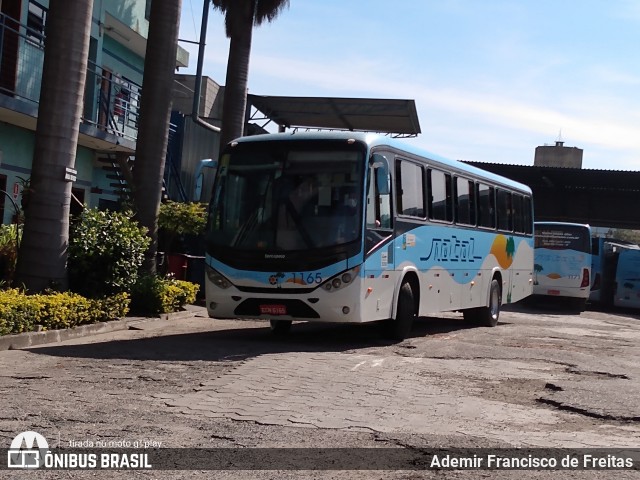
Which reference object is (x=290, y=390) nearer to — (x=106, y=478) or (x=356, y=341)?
(x=106, y=478)

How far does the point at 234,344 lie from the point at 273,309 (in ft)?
2.67

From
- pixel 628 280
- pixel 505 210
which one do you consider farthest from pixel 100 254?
pixel 628 280

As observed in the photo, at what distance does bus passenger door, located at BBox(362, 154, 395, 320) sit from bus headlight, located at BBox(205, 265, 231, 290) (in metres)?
2.09

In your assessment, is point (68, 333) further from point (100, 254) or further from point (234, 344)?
point (234, 344)

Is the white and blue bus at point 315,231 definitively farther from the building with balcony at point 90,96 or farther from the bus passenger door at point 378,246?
the building with balcony at point 90,96

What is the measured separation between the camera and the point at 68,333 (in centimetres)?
1325

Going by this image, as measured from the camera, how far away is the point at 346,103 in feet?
96.1

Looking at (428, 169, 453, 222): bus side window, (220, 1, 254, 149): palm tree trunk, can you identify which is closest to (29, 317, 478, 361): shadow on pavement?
(428, 169, 453, 222): bus side window

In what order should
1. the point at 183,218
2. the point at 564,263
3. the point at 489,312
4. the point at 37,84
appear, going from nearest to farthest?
the point at 37,84 < the point at 183,218 < the point at 489,312 < the point at 564,263

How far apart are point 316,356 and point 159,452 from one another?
5.98m

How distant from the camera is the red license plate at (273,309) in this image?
43.4 feet

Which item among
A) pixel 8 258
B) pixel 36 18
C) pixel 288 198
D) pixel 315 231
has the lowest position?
pixel 8 258

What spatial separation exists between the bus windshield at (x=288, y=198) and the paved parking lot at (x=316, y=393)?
1.62m

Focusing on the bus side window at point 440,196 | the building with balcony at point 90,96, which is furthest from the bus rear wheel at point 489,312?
the building with balcony at point 90,96
